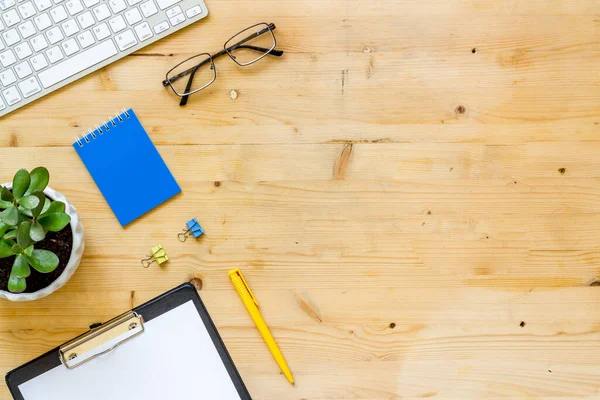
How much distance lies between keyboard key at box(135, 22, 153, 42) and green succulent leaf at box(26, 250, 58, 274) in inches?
14.5

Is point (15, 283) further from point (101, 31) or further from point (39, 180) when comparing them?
point (101, 31)

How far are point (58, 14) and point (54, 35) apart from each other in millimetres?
32

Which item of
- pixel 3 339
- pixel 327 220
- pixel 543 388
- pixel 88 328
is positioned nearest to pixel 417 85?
pixel 327 220

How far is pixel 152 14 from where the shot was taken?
0.82 metres

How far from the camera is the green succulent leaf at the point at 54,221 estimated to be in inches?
25.8

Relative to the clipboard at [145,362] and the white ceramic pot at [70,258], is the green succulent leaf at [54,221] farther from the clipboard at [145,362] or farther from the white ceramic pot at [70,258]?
the clipboard at [145,362]

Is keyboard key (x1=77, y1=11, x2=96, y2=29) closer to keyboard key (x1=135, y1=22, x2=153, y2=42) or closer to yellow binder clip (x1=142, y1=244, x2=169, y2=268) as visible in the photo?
keyboard key (x1=135, y1=22, x2=153, y2=42)

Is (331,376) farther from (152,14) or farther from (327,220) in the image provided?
(152,14)

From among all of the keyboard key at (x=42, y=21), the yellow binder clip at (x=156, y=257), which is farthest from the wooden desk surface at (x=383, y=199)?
the keyboard key at (x=42, y=21)

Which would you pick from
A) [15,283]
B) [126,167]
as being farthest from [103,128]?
[15,283]

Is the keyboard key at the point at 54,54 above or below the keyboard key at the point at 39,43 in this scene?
below

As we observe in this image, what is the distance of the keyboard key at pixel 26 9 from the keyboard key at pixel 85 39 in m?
0.08

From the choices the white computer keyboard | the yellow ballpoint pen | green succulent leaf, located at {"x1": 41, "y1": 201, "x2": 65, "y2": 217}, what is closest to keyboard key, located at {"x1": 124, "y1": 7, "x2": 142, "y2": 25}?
the white computer keyboard

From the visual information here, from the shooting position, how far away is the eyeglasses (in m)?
0.85
